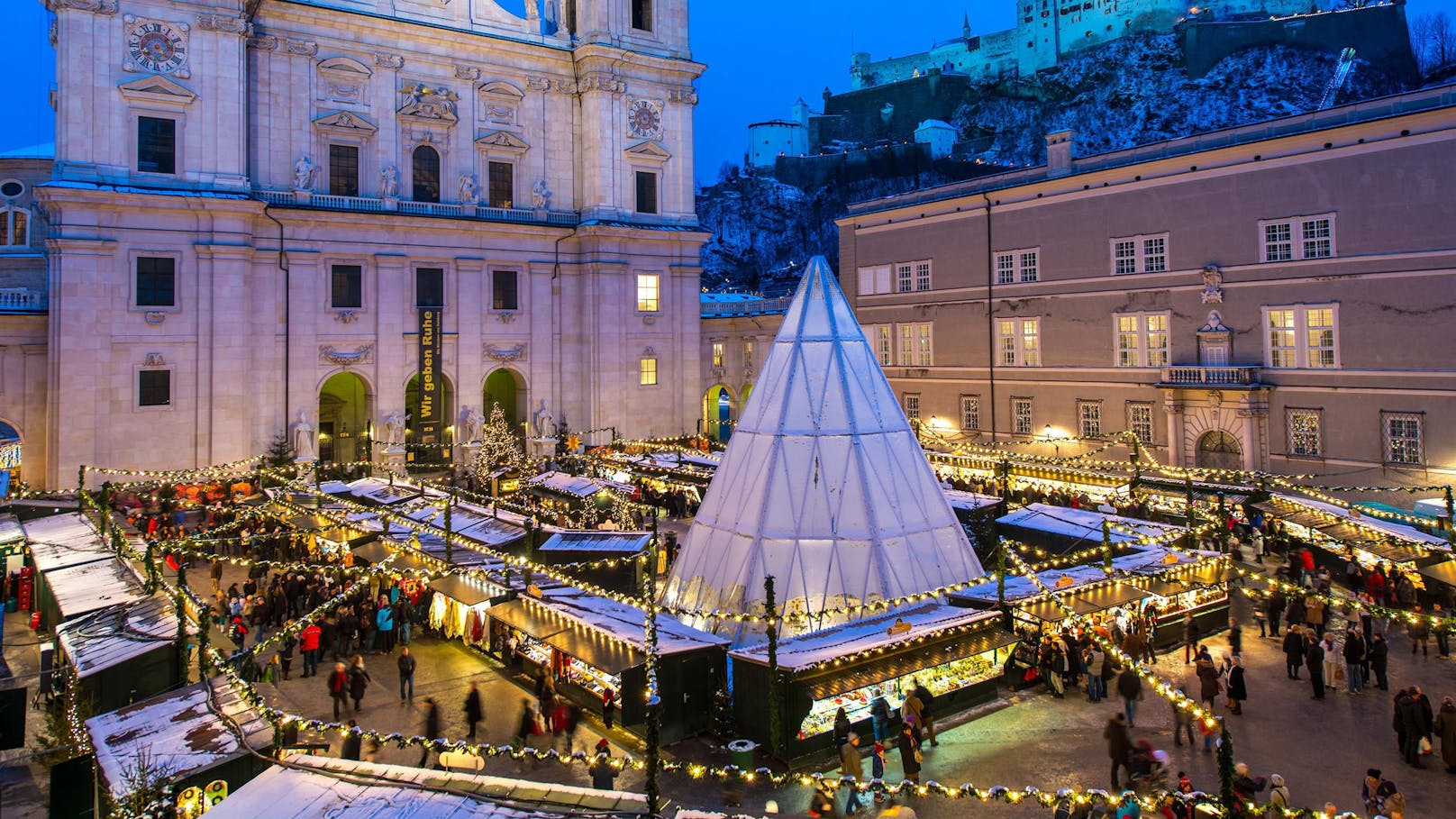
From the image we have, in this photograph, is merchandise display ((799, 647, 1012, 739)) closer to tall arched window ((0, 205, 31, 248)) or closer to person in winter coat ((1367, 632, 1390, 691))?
person in winter coat ((1367, 632, 1390, 691))

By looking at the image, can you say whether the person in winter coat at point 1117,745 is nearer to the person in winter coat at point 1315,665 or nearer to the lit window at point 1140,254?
the person in winter coat at point 1315,665

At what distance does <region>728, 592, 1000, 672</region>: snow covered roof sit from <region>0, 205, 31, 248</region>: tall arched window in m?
46.0

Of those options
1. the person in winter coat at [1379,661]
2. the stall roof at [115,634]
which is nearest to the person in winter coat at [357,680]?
the stall roof at [115,634]

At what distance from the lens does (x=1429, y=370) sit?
2602 cm

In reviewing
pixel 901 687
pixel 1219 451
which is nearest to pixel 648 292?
pixel 1219 451

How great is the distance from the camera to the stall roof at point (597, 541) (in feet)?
65.6

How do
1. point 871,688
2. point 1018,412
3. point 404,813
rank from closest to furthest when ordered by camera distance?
point 404,813 < point 871,688 < point 1018,412

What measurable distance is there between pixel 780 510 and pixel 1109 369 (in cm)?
2322

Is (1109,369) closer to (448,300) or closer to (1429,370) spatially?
(1429,370)

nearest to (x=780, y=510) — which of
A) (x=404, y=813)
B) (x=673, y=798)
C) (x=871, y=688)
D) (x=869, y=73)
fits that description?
(x=871, y=688)

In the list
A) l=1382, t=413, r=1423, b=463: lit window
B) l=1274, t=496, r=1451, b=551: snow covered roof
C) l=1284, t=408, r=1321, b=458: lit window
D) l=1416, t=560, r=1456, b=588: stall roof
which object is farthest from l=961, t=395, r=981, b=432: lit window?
l=1416, t=560, r=1456, b=588: stall roof

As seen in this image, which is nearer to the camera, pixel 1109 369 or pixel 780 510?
pixel 780 510

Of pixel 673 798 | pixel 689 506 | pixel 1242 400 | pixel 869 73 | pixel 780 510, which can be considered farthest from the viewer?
pixel 869 73

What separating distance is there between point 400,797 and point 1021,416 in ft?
107
